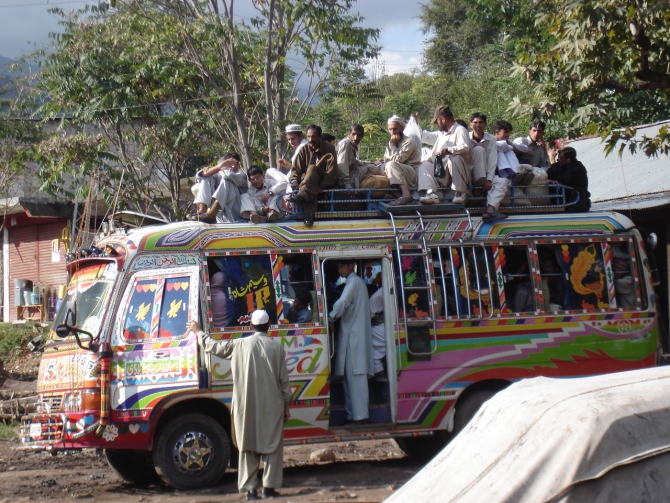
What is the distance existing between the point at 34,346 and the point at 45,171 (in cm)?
844

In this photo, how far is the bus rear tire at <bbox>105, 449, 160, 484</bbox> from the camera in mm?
8070

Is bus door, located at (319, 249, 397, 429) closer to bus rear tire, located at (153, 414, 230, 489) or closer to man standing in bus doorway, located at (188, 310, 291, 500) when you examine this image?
man standing in bus doorway, located at (188, 310, 291, 500)

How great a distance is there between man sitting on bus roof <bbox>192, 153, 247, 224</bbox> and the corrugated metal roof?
5422 mm

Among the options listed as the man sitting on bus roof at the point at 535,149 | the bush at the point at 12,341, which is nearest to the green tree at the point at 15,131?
the bush at the point at 12,341

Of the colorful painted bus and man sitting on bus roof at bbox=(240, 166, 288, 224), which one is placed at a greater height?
man sitting on bus roof at bbox=(240, 166, 288, 224)

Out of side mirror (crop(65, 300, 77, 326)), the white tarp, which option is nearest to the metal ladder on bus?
side mirror (crop(65, 300, 77, 326))

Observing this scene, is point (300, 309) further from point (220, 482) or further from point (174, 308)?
point (220, 482)

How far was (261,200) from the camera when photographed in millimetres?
8812

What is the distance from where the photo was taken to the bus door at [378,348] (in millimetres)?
7996

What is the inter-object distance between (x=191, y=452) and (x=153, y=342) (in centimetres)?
112

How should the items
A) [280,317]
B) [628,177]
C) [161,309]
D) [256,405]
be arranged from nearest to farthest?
1. [256,405]
2. [161,309]
3. [280,317]
4. [628,177]

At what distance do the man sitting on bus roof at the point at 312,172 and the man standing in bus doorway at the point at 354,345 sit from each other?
30.9 inches

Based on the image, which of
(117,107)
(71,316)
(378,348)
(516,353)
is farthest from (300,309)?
(117,107)

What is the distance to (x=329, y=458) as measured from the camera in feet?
29.7
